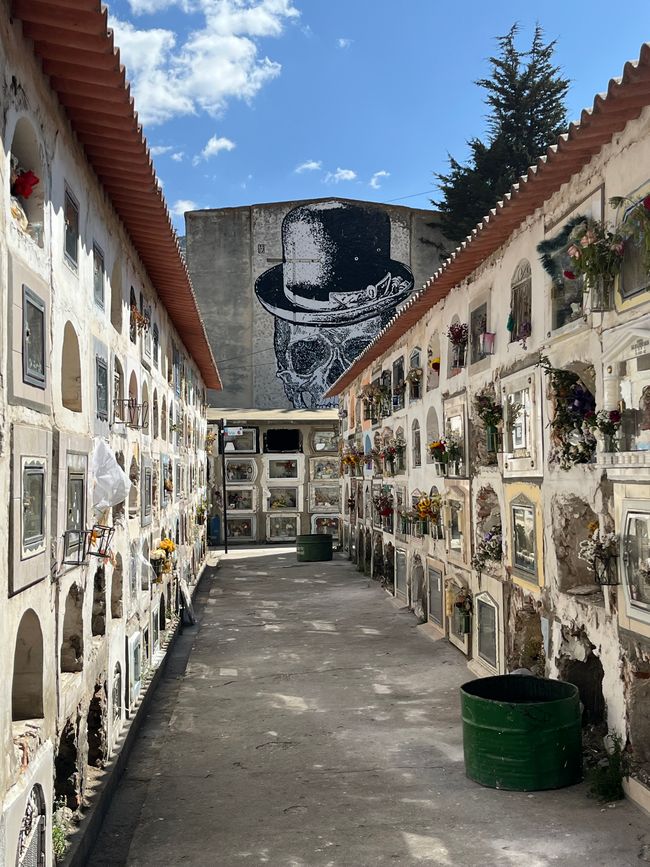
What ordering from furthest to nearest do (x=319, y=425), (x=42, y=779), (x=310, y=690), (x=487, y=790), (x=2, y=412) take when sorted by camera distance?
(x=319, y=425), (x=310, y=690), (x=487, y=790), (x=42, y=779), (x=2, y=412)

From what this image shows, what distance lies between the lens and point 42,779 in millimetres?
5961

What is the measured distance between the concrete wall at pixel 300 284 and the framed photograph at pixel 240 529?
19.6 feet

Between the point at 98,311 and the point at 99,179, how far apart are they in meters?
1.39

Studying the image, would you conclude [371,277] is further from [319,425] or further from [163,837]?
[163,837]

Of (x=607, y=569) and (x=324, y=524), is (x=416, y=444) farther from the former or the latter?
(x=324, y=524)

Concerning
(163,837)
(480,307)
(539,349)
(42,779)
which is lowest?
(163,837)

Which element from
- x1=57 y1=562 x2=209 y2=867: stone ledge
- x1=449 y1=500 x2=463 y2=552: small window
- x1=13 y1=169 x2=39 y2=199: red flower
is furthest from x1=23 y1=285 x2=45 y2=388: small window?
x1=449 y1=500 x2=463 y2=552: small window

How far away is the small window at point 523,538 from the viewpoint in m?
10.5

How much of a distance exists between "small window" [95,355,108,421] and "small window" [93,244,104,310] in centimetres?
65

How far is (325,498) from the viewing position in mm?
35562

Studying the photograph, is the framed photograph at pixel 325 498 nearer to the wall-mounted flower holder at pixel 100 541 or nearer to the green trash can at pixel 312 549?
the green trash can at pixel 312 549

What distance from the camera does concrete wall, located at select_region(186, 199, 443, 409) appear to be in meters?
38.0

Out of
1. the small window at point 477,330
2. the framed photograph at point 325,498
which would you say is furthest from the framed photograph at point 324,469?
the small window at point 477,330

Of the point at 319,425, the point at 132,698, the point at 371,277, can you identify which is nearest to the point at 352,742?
the point at 132,698
